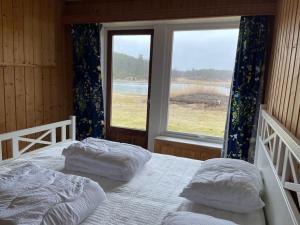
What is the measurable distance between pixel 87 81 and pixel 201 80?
5.31ft

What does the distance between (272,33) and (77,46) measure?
8.27ft

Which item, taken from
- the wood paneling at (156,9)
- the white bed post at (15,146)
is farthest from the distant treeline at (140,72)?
the white bed post at (15,146)

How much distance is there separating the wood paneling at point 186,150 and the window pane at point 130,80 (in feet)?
1.58

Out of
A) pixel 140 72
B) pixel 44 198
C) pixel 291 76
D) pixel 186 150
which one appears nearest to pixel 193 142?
pixel 186 150

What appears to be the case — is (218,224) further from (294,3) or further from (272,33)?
(272,33)

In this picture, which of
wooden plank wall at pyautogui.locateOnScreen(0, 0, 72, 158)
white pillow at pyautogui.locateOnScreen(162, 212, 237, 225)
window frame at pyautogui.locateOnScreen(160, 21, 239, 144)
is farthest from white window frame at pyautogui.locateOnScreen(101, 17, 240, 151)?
white pillow at pyautogui.locateOnScreen(162, 212, 237, 225)

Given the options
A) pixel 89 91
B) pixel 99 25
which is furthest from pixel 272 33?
pixel 89 91

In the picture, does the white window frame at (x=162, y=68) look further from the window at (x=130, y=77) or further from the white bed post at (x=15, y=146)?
the white bed post at (x=15, y=146)

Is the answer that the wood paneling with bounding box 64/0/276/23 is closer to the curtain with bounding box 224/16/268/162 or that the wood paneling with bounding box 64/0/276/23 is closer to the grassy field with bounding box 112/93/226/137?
the curtain with bounding box 224/16/268/162

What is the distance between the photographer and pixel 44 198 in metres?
1.26

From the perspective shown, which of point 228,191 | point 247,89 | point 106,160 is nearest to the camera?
point 228,191

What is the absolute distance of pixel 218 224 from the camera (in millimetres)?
1120

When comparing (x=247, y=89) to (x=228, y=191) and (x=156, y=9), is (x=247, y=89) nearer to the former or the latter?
(x=156, y=9)

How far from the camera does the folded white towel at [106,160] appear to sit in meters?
1.85
